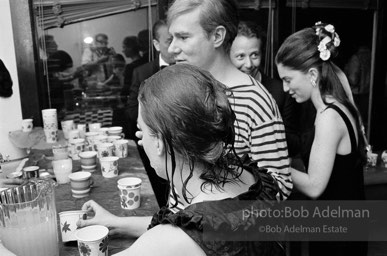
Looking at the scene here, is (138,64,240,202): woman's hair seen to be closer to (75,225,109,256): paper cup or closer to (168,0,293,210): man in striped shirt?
(75,225,109,256): paper cup

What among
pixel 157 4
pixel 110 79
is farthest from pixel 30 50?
pixel 157 4

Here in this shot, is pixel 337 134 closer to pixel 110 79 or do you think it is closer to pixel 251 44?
pixel 251 44

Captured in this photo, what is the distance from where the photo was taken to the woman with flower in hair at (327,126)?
67.9 inches

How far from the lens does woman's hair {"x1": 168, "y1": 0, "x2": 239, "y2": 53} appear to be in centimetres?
158

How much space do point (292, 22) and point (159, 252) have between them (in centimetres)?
339

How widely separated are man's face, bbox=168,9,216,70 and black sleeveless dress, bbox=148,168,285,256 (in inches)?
28.6

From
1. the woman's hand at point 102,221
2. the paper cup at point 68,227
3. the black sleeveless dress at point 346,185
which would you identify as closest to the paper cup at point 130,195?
the woman's hand at point 102,221

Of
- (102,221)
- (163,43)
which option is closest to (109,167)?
(102,221)

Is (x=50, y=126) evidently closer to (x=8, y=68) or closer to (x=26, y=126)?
(x=26, y=126)

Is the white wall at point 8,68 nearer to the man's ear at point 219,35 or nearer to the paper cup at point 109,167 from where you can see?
the paper cup at point 109,167

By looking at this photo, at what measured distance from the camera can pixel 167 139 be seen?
990 millimetres

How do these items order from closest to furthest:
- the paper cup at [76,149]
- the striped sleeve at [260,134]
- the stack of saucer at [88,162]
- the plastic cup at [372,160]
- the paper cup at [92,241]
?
the paper cup at [92,241] → the striped sleeve at [260,134] → the stack of saucer at [88,162] → the paper cup at [76,149] → the plastic cup at [372,160]

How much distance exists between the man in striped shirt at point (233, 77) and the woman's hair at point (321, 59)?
339 mm

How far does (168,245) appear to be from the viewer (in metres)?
0.88
